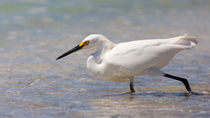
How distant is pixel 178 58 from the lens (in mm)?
8062

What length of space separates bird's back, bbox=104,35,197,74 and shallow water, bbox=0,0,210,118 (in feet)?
1.47

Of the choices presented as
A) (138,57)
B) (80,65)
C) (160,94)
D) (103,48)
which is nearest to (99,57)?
(103,48)

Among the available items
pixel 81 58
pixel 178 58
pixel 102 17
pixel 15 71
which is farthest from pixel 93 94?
pixel 102 17

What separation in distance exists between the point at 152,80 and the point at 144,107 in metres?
1.56

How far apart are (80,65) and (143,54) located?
2195 millimetres

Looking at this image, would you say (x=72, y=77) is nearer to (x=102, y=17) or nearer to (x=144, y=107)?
(x=144, y=107)

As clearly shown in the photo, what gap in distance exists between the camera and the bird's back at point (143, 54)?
17.8 ft

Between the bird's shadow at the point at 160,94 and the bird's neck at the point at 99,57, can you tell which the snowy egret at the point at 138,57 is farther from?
the bird's shadow at the point at 160,94

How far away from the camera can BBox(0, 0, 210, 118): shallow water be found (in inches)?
195

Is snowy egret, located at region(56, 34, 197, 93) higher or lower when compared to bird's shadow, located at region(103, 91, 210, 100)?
higher

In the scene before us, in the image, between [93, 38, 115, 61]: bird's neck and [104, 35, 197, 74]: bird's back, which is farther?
[93, 38, 115, 61]: bird's neck

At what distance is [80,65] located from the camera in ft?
24.3

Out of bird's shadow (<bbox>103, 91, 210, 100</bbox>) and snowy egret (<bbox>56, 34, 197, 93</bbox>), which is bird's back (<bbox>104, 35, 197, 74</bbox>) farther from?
bird's shadow (<bbox>103, 91, 210, 100</bbox>)

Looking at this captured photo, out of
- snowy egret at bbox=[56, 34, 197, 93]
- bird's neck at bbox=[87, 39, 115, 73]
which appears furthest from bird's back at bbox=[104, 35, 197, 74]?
bird's neck at bbox=[87, 39, 115, 73]
